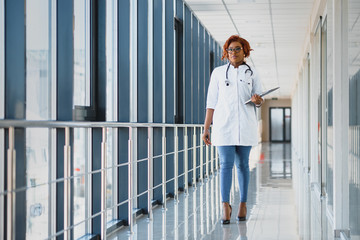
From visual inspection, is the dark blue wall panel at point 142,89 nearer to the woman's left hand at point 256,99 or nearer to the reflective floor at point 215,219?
the reflective floor at point 215,219

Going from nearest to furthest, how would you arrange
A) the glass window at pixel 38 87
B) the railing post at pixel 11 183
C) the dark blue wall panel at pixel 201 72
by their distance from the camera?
1. the railing post at pixel 11 183
2. the glass window at pixel 38 87
3. the dark blue wall panel at pixel 201 72

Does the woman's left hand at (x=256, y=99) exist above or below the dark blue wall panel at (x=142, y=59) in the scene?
below

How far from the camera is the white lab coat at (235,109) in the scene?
3168mm

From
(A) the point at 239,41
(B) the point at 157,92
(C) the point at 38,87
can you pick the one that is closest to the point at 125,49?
(A) the point at 239,41

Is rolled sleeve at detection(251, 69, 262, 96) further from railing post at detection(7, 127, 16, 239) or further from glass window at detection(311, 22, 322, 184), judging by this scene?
glass window at detection(311, 22, 322, 184)

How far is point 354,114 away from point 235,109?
30.3 inches

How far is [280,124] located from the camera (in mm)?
26250

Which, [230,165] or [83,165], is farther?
[230,165]

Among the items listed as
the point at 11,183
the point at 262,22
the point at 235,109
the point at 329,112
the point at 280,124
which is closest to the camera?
the point at 11,183

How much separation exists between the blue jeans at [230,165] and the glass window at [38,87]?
115 cm

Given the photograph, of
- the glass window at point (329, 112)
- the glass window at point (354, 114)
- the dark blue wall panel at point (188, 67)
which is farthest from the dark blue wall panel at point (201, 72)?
the glass window at point (354, 114)

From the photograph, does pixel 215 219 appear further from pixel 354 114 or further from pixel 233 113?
pixel 354 114

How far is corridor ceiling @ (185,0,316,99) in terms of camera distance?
5828 mm

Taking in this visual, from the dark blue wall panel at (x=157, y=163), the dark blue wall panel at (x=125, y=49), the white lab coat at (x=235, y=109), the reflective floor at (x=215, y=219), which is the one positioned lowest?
the reflective floor at (x=215, y=219)
